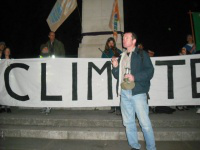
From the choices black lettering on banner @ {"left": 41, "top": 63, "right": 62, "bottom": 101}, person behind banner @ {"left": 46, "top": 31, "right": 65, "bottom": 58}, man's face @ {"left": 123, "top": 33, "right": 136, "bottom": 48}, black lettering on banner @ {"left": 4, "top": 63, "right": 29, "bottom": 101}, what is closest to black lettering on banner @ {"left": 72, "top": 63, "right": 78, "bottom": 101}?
black lettering on banner @ {"left": 41, "top": 63, "right": 62, "bottom": 101}

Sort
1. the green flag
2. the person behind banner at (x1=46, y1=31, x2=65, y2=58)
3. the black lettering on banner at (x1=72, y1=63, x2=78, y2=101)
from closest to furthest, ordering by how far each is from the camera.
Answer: the black lettering on banner at (x1=72, y1=63, x2=78, y2=101)
the person behind banner at (x1=46, y1=31, x2=65, y2=58)
the green flag

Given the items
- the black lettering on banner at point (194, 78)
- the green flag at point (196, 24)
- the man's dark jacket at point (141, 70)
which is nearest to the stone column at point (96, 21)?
the green flag at point (196, 24)

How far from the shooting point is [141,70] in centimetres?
301

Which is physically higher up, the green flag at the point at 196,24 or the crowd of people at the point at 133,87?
the green flag at the point at 196,24

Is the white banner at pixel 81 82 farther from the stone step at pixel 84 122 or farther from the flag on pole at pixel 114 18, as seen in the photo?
the flag on pole at pixel 114 18

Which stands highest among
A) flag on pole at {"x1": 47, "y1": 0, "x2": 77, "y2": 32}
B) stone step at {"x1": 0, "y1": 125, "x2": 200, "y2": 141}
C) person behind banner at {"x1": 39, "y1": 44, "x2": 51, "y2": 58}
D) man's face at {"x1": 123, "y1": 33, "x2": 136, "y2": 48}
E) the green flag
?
flag on pole at {"x1": 47, "y1": 0, "x2": 77, "y2": 32}

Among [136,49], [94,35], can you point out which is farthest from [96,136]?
[94,35]

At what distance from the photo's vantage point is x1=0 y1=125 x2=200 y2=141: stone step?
11.9ft

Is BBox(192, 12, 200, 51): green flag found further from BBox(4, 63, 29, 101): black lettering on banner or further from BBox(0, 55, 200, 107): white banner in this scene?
BBox(4, 63, 29, 101): black lettering on banner

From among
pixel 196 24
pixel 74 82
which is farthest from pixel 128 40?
pixel 196 24

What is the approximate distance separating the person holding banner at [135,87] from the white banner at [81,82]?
1507mm

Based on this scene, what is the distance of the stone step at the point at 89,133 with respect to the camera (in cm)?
364

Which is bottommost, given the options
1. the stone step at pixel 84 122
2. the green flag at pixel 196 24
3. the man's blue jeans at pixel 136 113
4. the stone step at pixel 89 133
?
the stone step at pixel 89 133

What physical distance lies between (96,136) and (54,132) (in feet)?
2.82
